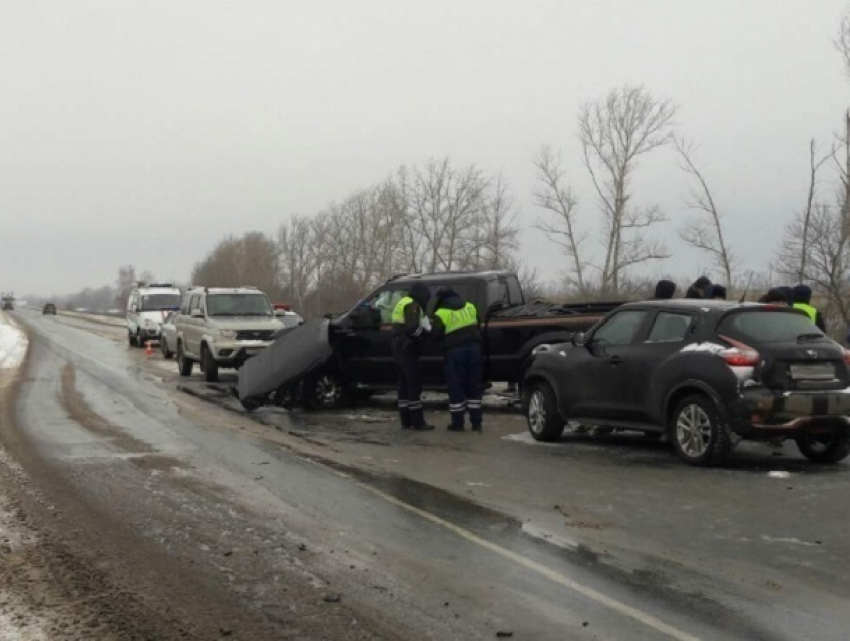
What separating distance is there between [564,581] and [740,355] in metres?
4.13

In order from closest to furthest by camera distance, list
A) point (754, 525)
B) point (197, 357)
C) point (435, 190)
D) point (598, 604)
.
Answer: point (598, 604), point (754, 525), point (197, 357), point (435, 190)

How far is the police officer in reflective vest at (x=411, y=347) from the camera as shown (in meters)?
11.8

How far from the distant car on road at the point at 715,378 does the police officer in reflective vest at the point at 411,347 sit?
235 cm

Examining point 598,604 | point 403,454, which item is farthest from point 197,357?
point 598,604

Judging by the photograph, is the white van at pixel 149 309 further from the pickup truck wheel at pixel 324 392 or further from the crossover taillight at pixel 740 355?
the crossover taillight at pixel 740 355

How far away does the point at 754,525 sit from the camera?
6797mm

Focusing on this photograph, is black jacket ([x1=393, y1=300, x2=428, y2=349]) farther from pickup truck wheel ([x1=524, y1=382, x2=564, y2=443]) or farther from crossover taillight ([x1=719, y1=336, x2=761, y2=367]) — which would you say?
crossover taillight ([x1=719, y1=336, x2=761, y2=367])

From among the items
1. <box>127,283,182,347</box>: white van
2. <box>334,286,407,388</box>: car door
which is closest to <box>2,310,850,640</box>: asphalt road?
<box>334,286,407,388</box>: car door

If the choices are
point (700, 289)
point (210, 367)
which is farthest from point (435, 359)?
point (210, 367)

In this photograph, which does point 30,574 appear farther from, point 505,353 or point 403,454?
point 505,353

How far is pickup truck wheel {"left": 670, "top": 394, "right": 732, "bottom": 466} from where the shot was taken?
877 cm

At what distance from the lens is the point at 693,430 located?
9.06 metres

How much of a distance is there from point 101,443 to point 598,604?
23.8 ft

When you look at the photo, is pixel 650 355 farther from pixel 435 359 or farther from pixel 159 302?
pixel 159 302
